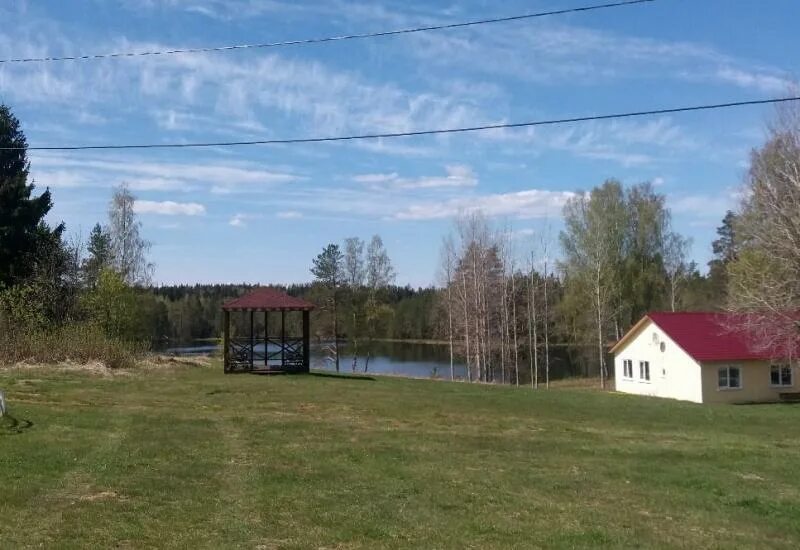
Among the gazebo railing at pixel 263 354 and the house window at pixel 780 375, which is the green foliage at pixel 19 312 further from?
the house window at pixel 780 375

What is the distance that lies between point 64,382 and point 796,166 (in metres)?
27.2

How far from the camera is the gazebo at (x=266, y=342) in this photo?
28406mm

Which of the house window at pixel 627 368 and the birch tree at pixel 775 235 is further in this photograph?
the house window at pixel 627 368

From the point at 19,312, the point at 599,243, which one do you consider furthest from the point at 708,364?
the point at 19,312

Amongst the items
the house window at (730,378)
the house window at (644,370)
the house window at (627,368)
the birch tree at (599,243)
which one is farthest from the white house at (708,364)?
the birch tree at (599,243)

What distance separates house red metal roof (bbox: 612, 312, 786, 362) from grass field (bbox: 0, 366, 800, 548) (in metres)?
15.6

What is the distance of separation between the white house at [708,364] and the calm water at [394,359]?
12.1 meters

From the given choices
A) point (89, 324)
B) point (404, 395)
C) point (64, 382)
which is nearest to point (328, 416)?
point (404, 395)

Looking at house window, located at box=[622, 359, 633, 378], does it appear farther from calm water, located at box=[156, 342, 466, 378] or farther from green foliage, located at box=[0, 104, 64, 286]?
green foliage, located at box=[0, 104, 64, 286]

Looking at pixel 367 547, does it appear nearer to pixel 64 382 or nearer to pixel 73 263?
pixel 64 382

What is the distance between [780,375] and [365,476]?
1287 inches

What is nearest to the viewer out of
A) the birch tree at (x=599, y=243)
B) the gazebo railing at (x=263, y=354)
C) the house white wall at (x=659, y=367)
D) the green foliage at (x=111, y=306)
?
the gazebo railing at (x=263, y=354)

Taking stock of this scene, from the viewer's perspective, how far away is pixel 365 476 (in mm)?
10414

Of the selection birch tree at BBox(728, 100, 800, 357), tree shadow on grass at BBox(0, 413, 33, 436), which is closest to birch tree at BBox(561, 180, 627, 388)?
birch tree at BBox(728, 100, 800, 357)
